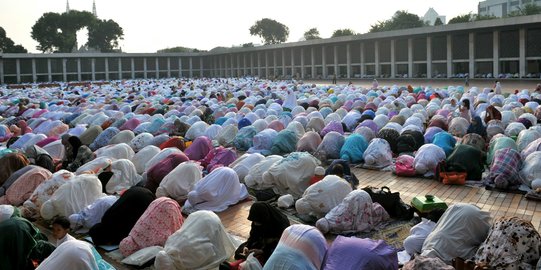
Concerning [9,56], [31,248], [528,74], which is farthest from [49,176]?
[9,56]

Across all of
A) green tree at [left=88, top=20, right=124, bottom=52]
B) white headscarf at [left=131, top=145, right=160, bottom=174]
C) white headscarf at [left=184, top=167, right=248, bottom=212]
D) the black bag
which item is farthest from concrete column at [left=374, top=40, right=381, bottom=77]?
green tree at [left=88, top=20, right=124, bottom=52]

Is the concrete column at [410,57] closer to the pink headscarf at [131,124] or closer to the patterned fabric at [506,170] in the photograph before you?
the pink headscarf at [131,124]

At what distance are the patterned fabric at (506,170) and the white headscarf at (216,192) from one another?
399 centimetres

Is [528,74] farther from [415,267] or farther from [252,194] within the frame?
[415,267]

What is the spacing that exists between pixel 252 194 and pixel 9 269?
3981 mm

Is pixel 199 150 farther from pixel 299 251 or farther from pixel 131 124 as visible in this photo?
pixel 299 251

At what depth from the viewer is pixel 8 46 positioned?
6191 cm

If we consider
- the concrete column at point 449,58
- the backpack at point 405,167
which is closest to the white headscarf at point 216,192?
the backpack at point 405,167

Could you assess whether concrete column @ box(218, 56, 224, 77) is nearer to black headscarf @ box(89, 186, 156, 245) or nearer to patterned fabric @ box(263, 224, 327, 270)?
black headscarf @ box(89, 186, 156, 245)

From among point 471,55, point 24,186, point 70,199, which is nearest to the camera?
point 70,199

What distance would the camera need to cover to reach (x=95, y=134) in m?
13.6

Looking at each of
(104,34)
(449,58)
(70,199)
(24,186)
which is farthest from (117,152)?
(104,34)

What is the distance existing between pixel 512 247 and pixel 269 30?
73.8 meters

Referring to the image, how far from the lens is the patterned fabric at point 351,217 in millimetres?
6129
